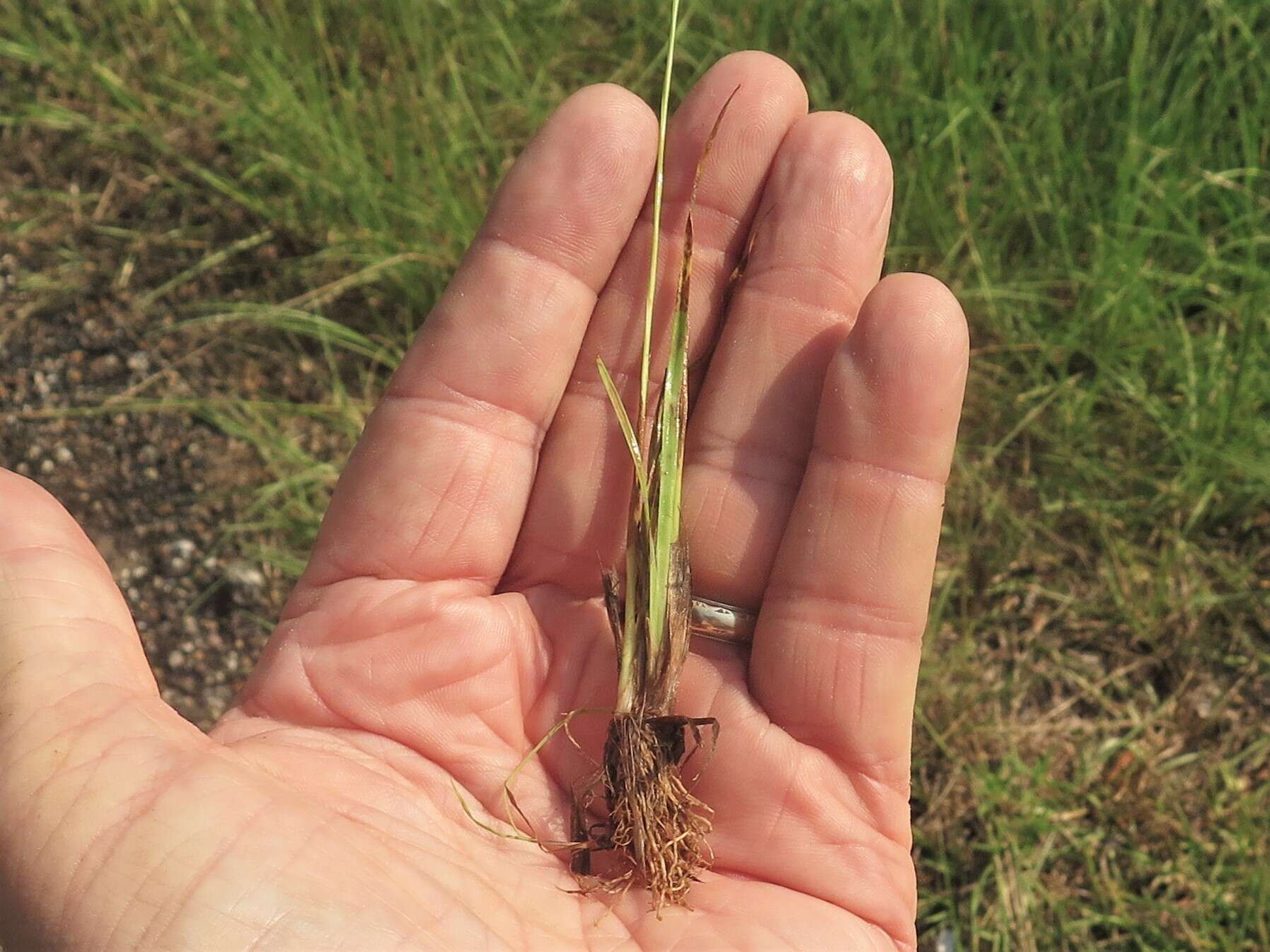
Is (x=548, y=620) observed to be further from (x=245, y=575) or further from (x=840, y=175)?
(x=245, y=575)

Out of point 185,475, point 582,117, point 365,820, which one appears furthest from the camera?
point 185,475

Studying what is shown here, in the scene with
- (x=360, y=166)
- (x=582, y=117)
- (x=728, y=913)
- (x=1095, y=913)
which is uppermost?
(x=582, y=117)

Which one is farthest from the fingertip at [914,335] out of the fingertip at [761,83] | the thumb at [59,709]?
the thumb at [59,709]

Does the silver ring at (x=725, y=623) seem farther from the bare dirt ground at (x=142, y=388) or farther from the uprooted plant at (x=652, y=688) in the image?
the bare dirt ground at (x=142, y=388)

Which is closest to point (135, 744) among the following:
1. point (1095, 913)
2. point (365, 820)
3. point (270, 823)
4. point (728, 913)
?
point (270, 823)

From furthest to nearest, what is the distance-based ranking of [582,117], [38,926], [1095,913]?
[1095,913] < [582,117] < [38,926]

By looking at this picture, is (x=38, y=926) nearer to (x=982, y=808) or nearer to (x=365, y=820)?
(x=365, y=820)

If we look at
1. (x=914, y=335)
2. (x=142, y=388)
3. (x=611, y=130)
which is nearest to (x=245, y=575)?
(x=142, y=388)

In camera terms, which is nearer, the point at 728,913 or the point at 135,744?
the point at 135,744
